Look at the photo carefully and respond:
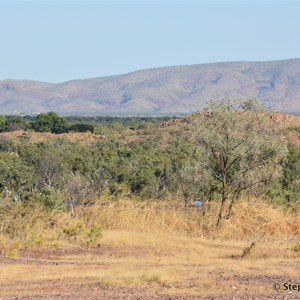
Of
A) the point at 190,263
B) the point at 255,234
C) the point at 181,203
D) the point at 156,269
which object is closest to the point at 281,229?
the point at 255,234

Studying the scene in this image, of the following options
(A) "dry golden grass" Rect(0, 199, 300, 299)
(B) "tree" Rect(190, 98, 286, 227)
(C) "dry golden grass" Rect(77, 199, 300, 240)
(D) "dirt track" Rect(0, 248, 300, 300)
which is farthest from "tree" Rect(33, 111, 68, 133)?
(D) "dirt track" Rect(0, 248, 300, 300)

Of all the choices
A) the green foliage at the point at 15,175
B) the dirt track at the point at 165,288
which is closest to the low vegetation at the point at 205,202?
the green foliage at the point at 15,175

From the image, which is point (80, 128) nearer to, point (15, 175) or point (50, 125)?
point (50, 125)

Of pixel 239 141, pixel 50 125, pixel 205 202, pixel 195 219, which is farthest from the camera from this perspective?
pixel 50 125

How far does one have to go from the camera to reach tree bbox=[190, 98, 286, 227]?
22.3 metres

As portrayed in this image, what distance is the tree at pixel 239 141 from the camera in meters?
22.3

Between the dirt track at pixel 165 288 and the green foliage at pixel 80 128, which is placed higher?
the dirt track at pixel 165 288

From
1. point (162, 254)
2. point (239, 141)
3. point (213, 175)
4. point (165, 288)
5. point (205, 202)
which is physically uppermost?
point (239, 141)

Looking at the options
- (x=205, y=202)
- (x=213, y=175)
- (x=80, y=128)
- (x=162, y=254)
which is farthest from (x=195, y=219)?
(x=80, y=128)

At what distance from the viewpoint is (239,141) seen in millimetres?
22406

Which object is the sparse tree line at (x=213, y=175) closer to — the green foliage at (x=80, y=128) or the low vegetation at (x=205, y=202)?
the low vegetation at (x=205, y=202)

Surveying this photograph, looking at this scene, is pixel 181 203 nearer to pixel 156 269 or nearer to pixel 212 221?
pixel 212 221

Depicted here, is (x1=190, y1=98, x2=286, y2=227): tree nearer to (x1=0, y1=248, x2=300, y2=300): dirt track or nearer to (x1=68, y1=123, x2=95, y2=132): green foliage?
(x1=0, y1=248, x2=300, y2=300): dirt track

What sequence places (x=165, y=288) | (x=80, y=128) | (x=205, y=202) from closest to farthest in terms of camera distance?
(x=165, y=288) → (x=205, y=202) → (x=80, y=128)
